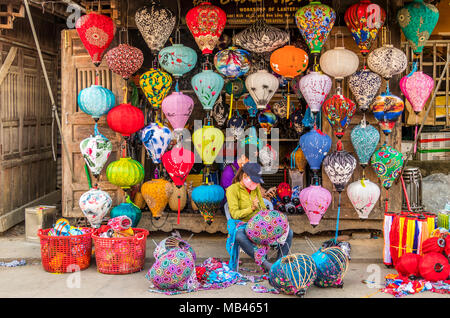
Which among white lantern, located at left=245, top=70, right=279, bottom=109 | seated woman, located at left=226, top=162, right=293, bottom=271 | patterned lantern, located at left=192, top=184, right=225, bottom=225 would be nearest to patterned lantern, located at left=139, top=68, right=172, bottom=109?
white lantern, located at left=245, top=70, right=279, bottom=109

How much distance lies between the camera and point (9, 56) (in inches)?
253

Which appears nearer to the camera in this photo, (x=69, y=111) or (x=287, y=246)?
(x=287, y=246)

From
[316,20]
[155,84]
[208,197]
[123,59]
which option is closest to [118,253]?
[208,197]

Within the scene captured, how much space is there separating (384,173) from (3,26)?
4.54m

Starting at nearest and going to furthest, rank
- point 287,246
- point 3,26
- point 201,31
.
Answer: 1. point 287,246
2. point 201,31
3. point 3,26

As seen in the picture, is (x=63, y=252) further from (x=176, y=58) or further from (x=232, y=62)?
(x=232, y=62)

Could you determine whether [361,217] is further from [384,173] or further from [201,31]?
[201,31]

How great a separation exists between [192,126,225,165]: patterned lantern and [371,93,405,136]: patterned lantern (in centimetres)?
172

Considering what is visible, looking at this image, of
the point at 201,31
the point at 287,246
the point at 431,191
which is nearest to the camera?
the point at 287,246

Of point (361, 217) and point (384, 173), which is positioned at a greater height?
point (384, 173)

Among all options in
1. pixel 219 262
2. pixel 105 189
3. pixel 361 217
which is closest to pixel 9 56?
pixel 105 189

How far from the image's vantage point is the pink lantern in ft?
17.9

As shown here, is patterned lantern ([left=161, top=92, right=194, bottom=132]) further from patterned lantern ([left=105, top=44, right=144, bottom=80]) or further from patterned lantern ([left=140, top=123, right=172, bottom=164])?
patterned lantern ([left=105, top=44, right=144, bottom=80])

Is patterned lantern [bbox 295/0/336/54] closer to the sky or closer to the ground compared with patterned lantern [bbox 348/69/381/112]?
closer to the sky
